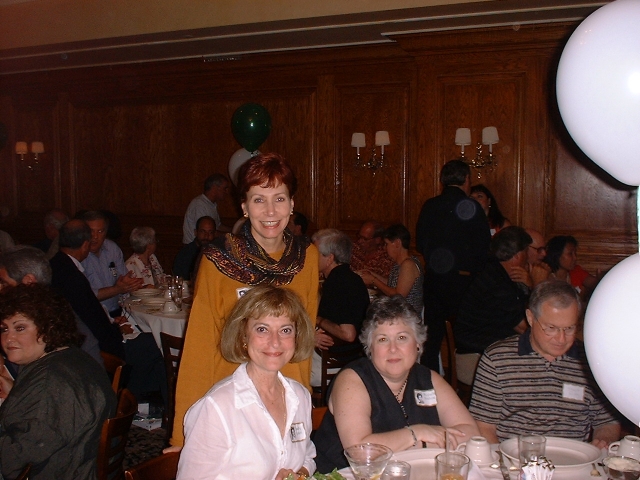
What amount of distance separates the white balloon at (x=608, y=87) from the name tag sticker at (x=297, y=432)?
3.87 ft

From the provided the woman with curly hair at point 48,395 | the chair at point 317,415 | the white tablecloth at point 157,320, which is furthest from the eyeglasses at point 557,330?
the white tablecloth at point 157,320

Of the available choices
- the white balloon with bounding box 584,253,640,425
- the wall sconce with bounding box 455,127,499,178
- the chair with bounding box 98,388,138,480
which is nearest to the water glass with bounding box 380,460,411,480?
the white balloon with bounding box 584,253,640,425

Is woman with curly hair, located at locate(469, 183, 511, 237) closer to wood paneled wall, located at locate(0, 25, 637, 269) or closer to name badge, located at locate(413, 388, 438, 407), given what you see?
wood paneled wall, located at locate(0, 25, 637, 269)

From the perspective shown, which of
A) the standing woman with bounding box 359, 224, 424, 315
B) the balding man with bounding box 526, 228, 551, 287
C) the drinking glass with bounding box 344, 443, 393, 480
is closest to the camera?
the drinking glass with bounding box 344, 443, 393, 480

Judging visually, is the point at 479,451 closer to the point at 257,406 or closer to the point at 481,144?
the point at 257,406

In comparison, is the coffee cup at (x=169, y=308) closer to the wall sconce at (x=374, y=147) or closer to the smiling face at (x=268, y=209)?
the smiling face at (x=268, y=209)

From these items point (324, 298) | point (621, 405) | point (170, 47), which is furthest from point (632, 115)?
point (170, 47)

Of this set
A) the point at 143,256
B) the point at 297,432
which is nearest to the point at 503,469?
the point at 297,432

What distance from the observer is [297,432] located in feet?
6.66

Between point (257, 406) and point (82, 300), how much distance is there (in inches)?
92.1

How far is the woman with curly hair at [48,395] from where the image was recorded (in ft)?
7.68

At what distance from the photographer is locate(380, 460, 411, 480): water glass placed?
5.68ft

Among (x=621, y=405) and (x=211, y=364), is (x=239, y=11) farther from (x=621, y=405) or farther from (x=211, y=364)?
(x=621, y=405)

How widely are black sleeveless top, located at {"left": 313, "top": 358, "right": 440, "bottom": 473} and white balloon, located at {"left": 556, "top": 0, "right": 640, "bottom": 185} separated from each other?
119 cm
